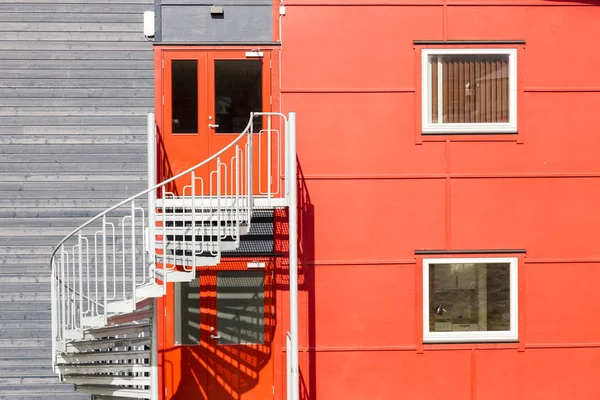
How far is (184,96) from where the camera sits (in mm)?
7574

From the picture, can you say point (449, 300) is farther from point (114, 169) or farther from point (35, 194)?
point (35, 194)

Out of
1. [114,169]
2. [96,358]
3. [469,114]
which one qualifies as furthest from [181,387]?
[469,114]

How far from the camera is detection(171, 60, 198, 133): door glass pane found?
24.8 ft

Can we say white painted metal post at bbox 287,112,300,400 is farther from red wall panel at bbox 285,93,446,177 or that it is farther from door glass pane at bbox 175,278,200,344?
door glass pane at bbox 175,278,200,344

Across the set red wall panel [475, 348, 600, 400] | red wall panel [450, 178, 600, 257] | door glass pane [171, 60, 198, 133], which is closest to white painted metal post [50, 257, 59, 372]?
door glass pane [171, 60, 198, 133]

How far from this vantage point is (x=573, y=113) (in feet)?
25.0

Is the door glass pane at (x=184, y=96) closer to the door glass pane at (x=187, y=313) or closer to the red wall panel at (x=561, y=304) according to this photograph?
the door glass pane at (x=187, y=313)

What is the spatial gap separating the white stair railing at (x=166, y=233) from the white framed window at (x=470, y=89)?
1747 mm

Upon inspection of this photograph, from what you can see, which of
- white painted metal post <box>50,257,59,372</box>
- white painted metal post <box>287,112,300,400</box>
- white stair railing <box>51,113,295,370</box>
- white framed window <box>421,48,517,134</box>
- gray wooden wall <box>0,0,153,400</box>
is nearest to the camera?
white stair railing <box>51,113,295,370</box>

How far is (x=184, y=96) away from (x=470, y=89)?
314cm

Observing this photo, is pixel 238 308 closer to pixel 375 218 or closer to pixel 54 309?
pixel 375 218

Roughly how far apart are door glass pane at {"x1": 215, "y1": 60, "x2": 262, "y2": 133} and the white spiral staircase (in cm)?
19

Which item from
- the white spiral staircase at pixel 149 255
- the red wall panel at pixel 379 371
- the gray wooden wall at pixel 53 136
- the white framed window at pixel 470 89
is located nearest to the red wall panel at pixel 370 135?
the white framed window at pixel 470 89

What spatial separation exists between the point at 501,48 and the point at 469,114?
0.79m
